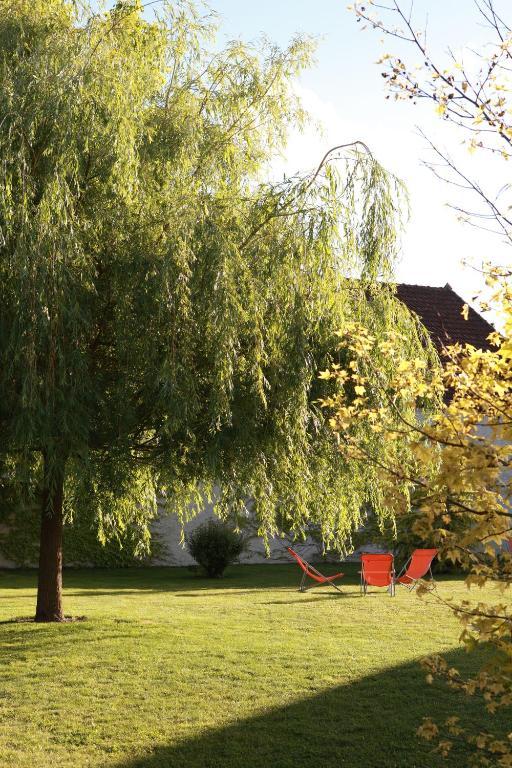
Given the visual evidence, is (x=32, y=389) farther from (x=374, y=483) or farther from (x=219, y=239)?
(x=374, y=483)

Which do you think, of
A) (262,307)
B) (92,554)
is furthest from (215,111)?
(92,554)

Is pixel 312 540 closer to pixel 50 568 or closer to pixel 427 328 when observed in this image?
pixel 427 328

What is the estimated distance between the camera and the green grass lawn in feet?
18.7

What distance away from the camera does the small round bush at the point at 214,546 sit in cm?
1650

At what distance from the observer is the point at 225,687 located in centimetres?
723

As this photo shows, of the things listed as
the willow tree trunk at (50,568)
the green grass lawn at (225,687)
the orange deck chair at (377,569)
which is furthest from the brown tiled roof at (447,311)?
the willow tree trunk at (50,568)

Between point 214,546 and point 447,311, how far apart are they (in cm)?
1027

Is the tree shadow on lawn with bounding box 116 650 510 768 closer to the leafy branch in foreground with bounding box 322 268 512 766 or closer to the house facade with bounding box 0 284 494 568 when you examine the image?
the leafy branch in foreground with bounding box 322 268 512 766

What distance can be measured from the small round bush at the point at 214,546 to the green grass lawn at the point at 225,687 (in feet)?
13.8

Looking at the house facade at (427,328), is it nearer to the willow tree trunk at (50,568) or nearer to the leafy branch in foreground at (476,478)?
the willow tree trunk at (50,568)

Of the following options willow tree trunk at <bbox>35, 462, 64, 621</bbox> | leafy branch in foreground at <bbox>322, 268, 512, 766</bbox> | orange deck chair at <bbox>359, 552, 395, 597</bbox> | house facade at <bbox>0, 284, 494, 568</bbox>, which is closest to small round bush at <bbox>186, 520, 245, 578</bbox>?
house facade at <bbox>0, 284, 494, 568</bbox>

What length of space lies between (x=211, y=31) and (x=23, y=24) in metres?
2.11

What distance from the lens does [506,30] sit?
374cm

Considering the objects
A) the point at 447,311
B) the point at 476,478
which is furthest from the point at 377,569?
the point at 447,311
